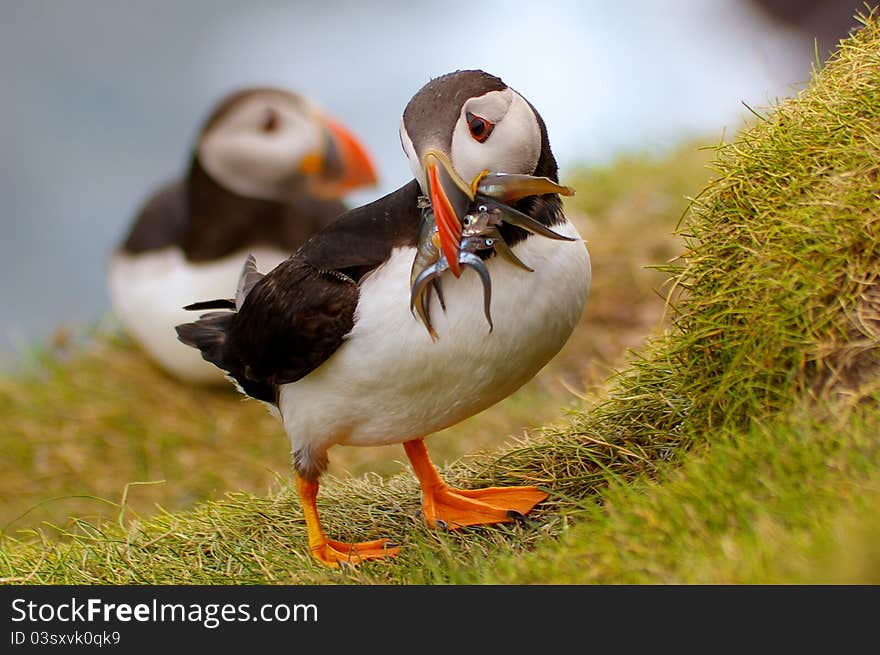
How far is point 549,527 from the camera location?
108 inches

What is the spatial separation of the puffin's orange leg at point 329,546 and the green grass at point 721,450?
0.05 meters

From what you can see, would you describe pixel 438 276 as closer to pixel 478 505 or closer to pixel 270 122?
pixel 478 505

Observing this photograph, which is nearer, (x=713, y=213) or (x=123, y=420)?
(x=713, y=213)

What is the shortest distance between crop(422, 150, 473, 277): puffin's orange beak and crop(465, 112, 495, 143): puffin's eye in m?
0.09

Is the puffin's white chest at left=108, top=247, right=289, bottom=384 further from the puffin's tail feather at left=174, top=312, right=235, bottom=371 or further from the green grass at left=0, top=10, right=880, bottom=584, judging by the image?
the green grass at left=0, top=10, right=880, bottom=584

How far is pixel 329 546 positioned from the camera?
2939 millimetres

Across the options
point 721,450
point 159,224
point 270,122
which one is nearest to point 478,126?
point 721,450

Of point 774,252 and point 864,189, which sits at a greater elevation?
point 864,189
